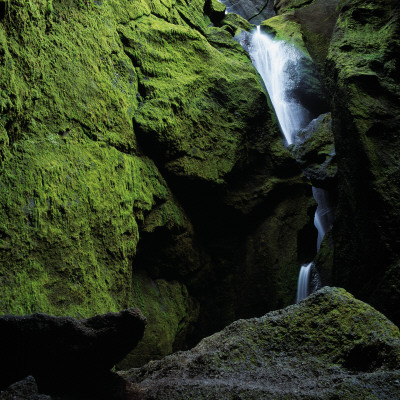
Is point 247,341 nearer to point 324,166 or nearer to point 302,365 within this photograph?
point 302,365

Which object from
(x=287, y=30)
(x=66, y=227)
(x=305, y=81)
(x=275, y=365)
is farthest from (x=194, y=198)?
(x=287, y=30)

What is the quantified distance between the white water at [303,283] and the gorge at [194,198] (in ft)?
0.44

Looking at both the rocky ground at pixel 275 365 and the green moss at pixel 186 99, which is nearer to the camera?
the rocky ground at pixel 275 365

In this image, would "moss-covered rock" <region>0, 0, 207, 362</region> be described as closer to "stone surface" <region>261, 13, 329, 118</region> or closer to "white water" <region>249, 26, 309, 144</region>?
"white water" <region>249, 26, 309, 144</region>

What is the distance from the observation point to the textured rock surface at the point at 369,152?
584cm

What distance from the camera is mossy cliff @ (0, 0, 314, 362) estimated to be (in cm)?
398

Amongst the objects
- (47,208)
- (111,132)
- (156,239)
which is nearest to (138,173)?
(111,132)

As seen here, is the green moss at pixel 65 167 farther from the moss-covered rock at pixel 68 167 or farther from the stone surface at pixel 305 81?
the stone surface at pixel 305 81

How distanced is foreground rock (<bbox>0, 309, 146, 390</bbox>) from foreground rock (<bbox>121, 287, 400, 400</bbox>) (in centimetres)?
49

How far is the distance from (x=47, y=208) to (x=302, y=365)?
10.5 ft

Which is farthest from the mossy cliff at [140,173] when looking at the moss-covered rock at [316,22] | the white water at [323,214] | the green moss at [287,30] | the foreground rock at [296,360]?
the moss-covered rock at [316,22]

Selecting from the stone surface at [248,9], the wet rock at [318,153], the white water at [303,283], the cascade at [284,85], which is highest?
the stone surface at [248,9]

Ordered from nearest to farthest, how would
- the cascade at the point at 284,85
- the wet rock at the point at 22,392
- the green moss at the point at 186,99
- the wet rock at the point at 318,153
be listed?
1. the wet rock at the point at 22,392
2. the green moss at the point at 186,99
3. the wet rock at the point at 318,153
4. the cascade at the point at 284,85

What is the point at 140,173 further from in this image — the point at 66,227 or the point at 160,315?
the point at 160,315
